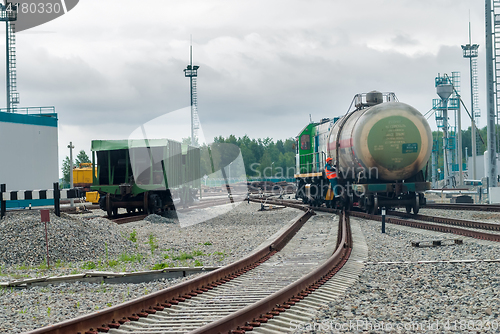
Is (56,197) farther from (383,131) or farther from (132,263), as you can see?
(383,131)

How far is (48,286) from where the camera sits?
6.59m

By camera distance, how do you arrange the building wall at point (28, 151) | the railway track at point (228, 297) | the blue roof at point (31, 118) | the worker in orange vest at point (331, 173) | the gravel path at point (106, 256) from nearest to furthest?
the railway track at point (228, 297) → the gravel path at point (106, 256) → the worker in orange vest at point (331, 173) → the building wall at point (28, 151) → the blue roof at point (31, 118)

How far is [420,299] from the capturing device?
5449 mm

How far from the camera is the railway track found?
436 centimetres

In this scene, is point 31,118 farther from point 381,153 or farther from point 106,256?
point 106,256

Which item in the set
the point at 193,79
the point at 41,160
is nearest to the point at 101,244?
the point at 41,160

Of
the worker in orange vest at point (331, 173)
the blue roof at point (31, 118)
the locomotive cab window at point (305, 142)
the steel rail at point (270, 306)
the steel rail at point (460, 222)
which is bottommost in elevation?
the steel rail at point (460, 222)

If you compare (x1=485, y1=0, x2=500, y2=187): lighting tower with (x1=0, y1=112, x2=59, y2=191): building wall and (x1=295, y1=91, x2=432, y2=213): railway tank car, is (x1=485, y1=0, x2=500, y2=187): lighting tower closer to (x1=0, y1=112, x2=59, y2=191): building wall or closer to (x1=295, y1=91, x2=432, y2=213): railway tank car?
(x1=295, y1=91, x2=432, y2=213): railway tank car

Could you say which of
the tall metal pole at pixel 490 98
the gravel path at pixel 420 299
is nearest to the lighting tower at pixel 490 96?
the tall metal pole at pixel 490 98

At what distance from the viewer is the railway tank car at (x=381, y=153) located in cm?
1631

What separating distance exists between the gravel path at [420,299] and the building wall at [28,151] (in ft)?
72.2

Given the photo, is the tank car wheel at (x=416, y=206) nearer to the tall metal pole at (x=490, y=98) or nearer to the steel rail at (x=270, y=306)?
the tall metal pole at (x=490, y=98)

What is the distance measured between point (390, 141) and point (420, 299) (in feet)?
37.6

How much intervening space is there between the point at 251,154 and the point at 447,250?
109m
